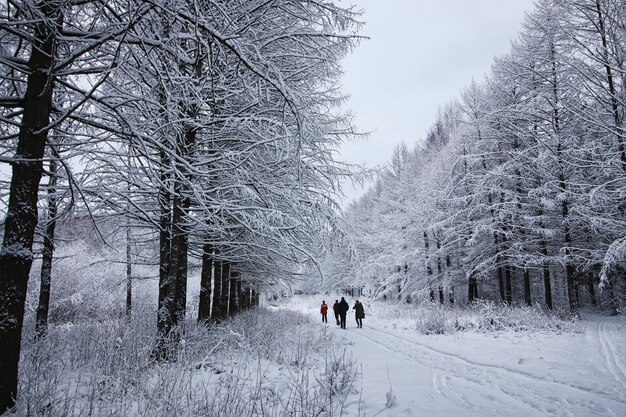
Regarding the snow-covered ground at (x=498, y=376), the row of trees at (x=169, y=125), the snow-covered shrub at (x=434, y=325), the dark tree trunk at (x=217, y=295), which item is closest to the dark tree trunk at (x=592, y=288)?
the snow-covered ground at (x=498, y=376)

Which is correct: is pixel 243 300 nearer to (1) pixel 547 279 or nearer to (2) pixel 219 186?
(1) pixel 547 279

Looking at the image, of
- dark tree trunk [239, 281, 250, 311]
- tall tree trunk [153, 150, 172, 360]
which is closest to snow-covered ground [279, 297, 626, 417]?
tall tree trunk [153, 150, 172, 360]

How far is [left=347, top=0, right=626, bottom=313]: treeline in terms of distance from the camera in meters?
8.71

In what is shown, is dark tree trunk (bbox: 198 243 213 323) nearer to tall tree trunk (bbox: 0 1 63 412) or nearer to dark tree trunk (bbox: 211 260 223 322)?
dark tree trunk (bbox: 211 260 223 322)

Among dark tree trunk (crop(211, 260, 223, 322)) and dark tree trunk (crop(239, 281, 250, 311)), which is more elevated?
dark tree trunk (crop(211, 260, 223, 322))

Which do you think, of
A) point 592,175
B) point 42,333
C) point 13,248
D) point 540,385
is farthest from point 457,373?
point 592,175

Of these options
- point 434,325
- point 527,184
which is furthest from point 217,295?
point 527,184

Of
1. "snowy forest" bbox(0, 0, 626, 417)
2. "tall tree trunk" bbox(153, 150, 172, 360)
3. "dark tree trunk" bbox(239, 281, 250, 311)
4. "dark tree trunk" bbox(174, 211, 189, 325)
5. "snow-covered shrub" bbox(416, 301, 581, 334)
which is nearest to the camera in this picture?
"snowy forest" bbox(0, 0, 626, 417)

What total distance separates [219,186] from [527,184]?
46.6ft

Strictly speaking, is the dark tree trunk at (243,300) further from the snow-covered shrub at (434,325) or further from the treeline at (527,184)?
the snow-covered shrub at (434,325)

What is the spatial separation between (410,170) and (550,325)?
50.9 feet

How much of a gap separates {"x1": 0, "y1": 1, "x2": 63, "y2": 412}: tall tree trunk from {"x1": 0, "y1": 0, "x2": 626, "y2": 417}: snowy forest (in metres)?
0.02

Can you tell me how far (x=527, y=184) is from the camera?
14.0m

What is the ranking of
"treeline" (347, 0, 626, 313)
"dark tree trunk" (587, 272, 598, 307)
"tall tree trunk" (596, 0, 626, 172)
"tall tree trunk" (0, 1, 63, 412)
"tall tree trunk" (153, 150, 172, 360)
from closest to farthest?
"tall tree trunk" (0, 1, 63, 412) < "tall tree trunk" (596, 0, 626, 172) < "tall tree trunk" (153, 150, 172, 360) < "treeline" (347, 0, 626, 313) < "dark tree trunk" (587, 272, 598, 307)
